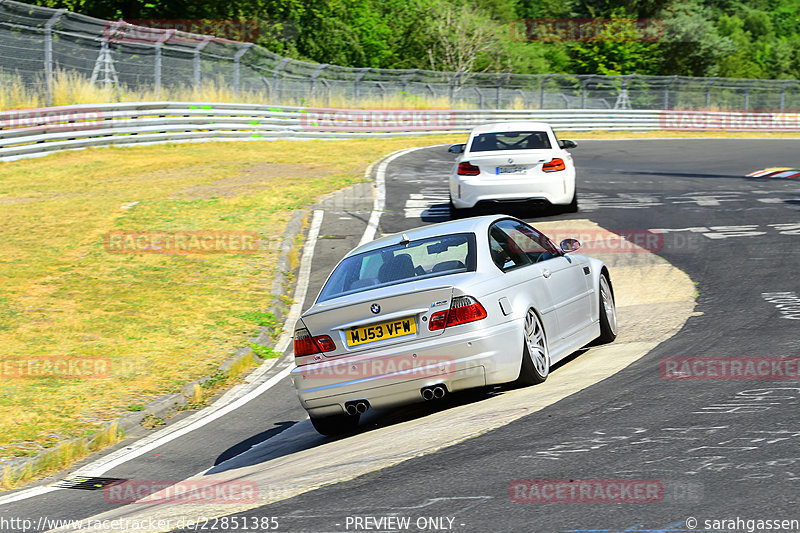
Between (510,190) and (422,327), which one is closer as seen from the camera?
(422,327)

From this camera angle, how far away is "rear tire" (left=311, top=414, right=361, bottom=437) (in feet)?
24.8

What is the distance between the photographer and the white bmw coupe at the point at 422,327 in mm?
7035

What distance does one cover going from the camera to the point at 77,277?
1367cm

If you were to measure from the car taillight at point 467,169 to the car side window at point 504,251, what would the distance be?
825cm

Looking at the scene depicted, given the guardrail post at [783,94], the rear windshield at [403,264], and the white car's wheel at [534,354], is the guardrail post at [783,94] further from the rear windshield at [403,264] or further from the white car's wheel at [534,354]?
the white car's wheel at [534,354]

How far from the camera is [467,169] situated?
54.9 feet

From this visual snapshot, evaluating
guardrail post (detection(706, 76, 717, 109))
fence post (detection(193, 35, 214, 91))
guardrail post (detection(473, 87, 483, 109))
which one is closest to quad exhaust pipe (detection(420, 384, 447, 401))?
fence post (detection(193, 35, 214, 91))

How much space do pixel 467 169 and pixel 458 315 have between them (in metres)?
9.89

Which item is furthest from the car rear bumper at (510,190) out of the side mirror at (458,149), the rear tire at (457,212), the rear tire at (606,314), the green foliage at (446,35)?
the green foliage at (446,35)

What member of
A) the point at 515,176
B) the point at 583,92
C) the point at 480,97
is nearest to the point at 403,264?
the point at 515,176

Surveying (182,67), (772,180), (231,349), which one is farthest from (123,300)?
(182,67)

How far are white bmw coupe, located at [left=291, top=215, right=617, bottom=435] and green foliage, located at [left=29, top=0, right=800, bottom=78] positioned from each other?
46.1m

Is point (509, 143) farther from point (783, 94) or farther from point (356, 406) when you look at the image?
point (783, 94)

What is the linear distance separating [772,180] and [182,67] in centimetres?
2004
